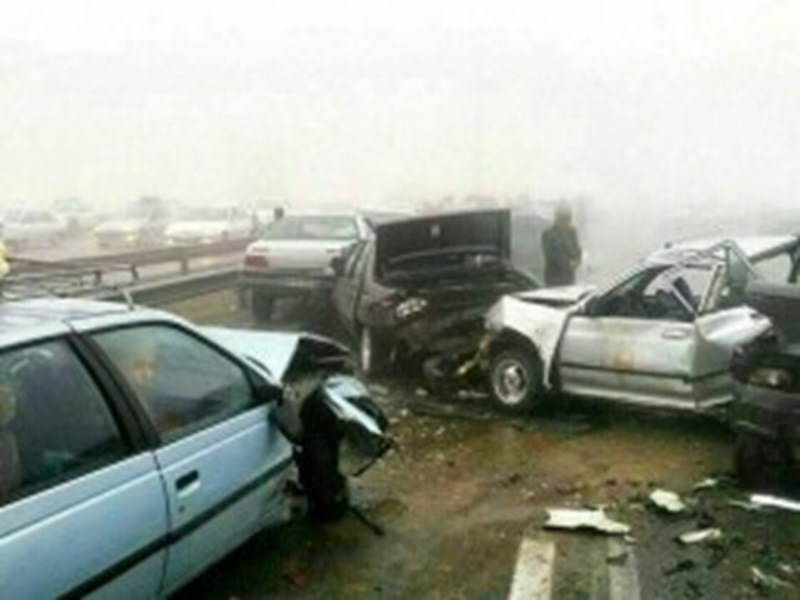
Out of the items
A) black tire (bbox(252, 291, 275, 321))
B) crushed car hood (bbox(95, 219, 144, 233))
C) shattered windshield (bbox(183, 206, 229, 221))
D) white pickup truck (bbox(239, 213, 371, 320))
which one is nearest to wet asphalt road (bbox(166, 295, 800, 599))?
white pickup truck (bbox(239, 213, 371, 320))

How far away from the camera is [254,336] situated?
21.4 ft

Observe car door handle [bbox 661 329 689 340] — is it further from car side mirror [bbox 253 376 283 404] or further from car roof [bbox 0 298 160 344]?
car roof [bbox 0 298 160 344]

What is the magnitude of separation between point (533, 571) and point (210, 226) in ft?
87.0

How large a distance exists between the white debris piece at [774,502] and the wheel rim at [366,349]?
17.3ft

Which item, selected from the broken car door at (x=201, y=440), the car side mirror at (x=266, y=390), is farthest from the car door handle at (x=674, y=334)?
the car side mirror at (x=266, y=390)

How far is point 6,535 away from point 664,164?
189 feet

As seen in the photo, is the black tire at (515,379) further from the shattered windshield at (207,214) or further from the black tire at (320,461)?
the shattered windshield at (207,214)

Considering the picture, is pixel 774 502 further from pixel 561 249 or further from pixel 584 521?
pixel 561 249

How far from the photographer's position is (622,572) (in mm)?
5453

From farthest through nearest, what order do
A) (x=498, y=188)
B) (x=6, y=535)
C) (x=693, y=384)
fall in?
(x=498, y=188), (x=693, y=384), (x=6, y=535)

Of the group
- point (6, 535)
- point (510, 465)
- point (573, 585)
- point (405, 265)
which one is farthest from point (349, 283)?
point (6, 535)

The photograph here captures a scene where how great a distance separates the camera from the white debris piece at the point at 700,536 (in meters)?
5.92

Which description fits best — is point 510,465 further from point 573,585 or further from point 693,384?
point 573,585

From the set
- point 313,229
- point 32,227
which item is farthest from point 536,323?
point 32,227
